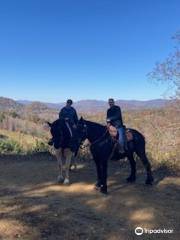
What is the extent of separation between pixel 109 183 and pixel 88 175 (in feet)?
4.22

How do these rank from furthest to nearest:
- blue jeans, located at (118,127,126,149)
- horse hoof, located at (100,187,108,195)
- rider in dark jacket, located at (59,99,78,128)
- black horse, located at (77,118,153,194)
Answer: rider in dark jacket, located at (59,99,78,128) → blue jeans, located at (118,127,126,149) → black horse, located at (77,118,153,194) → horse hoof, located at (100,187,108,195)

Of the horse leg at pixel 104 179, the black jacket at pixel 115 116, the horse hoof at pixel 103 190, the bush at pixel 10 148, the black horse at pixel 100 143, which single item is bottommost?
the bush at pixel 10 148

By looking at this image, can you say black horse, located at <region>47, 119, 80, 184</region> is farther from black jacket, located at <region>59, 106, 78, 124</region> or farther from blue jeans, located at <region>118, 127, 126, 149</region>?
blue jeans, located at <region>118, 127, 126, 149</region>

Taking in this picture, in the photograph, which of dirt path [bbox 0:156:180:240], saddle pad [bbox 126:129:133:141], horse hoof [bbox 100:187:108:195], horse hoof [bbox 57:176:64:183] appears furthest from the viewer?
horse hoof [bbox 57:176:64:183]

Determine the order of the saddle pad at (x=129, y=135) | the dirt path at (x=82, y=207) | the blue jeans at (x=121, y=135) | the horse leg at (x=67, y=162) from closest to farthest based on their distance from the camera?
the dirt path at (x=82, y=207)
the blue jeans at (x=121, y=135)
the saddle pad at (x=129, y=135)
the horse leg at (x=67, y=162)

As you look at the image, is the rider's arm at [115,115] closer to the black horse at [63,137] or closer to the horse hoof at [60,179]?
the black horse at [63,137]

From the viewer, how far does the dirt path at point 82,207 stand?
23.8 feet

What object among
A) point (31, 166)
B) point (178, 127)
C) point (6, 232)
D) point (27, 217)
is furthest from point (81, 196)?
point (178, 127)

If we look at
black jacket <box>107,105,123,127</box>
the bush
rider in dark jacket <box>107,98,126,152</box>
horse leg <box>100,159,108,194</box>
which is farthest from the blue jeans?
the bush

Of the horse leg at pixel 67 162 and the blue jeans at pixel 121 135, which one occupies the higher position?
the blue jeans at pixel 121 135

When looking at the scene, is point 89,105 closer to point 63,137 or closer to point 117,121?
point 63,137

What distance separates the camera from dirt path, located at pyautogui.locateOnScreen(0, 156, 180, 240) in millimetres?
7262

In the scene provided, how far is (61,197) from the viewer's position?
32.4 ft

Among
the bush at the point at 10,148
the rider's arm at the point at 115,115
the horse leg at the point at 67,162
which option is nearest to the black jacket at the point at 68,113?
the horse leg at the point at 67,162
